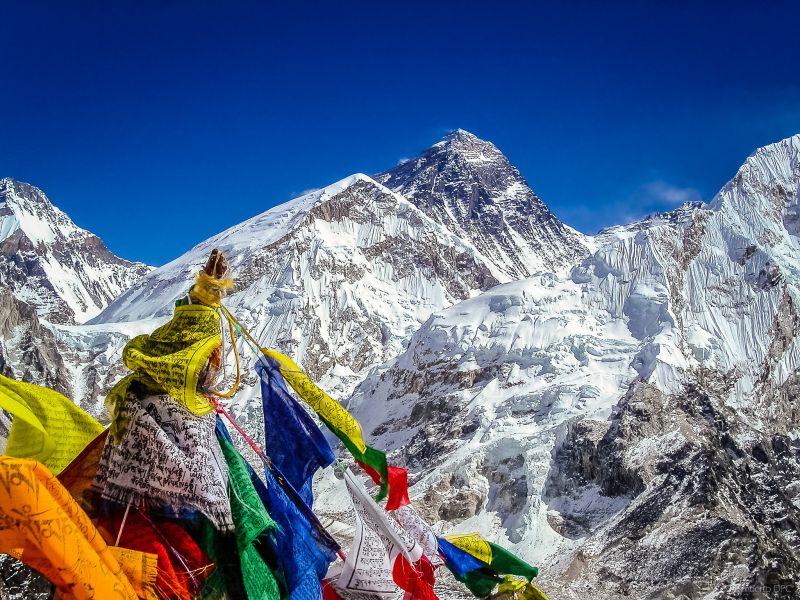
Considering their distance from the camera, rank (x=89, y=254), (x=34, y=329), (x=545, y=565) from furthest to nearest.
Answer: (x=89, y=254) < (x=34, y=329) < (x=545, y=565)

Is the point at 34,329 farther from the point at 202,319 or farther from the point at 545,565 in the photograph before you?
the point at 202,319

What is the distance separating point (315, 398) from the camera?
22.0 feet

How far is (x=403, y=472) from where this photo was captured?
8.91 m

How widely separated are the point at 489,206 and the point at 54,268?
3941 inches

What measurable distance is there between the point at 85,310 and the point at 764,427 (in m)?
147

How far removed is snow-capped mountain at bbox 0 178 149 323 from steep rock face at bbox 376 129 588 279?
73.1 m

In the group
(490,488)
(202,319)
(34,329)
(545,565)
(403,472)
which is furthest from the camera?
(34,329)

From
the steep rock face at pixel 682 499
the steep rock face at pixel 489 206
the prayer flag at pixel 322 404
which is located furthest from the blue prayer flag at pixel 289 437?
the steep rock face at pixel 489 206

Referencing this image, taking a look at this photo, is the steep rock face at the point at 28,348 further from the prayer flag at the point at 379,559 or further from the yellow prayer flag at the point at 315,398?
the yellow prayer flag at the point at 315,398

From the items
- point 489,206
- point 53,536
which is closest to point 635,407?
point 53,536

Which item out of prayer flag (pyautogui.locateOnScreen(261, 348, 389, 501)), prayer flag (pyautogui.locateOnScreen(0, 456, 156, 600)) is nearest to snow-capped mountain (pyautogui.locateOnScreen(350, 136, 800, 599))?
prayer flag (pyautogui.locateOnScreen(261, 348, 389, 501))

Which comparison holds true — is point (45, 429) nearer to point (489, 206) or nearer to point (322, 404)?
point (322, 404)

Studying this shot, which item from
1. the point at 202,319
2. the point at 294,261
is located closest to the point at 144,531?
the point at 202,319

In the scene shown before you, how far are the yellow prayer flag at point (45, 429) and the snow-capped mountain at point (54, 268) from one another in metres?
143
